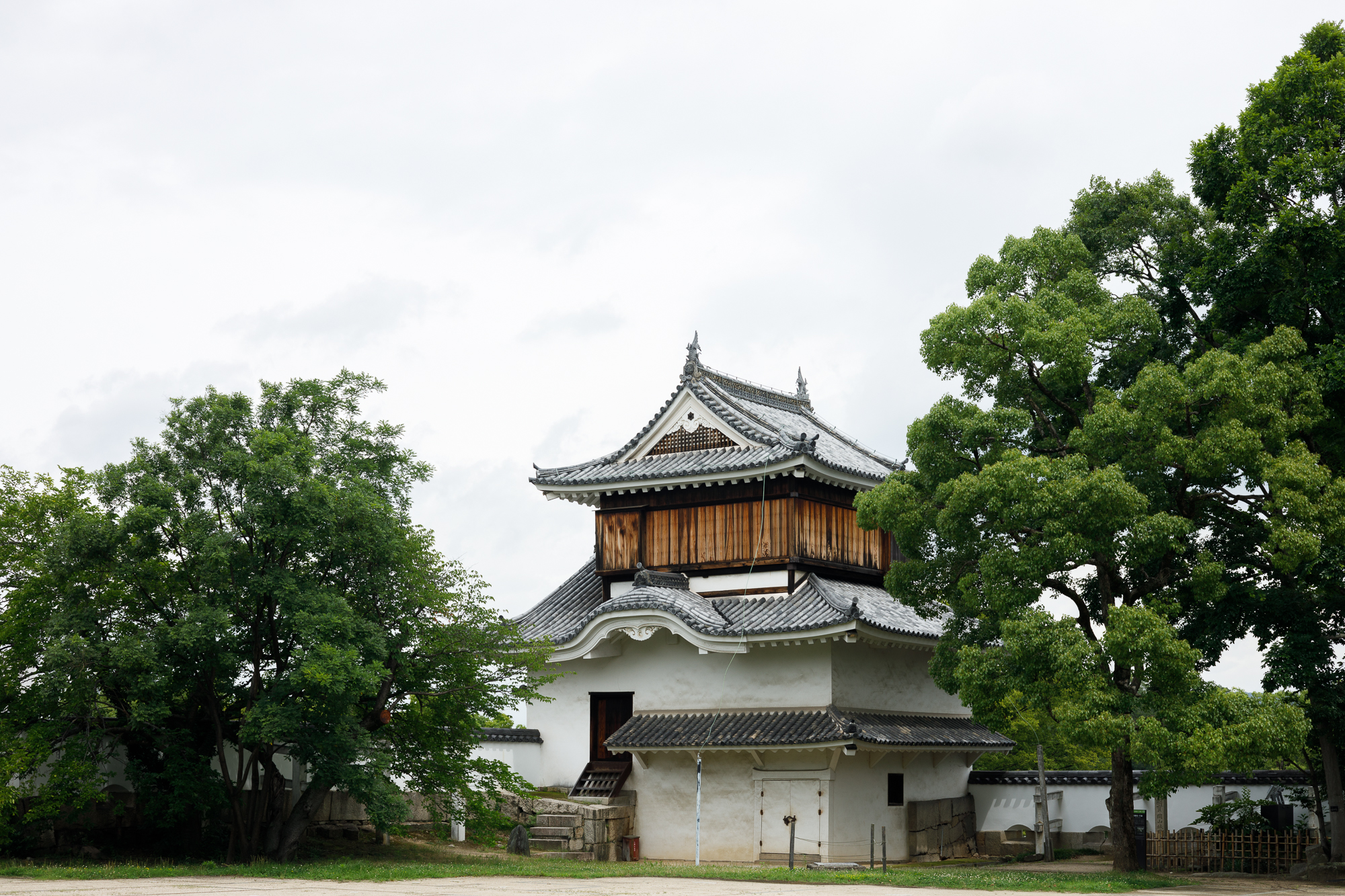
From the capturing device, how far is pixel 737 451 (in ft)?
94.6

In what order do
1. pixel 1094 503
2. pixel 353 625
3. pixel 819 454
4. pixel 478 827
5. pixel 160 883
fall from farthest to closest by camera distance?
pixel 819 454 → pixel 478 827 → pixel 353 625 → pixel 1094 503 → pixel 160 883

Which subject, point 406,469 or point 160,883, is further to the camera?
point 406,469

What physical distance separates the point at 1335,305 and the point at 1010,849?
15.2 m

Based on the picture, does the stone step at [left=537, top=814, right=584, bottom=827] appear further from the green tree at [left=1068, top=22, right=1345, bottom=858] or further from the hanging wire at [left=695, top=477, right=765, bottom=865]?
the green tree at [left=1068, top=22, right=1345, bottom=858]

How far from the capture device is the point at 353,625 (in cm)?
2052

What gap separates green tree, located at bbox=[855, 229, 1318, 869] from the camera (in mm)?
18703

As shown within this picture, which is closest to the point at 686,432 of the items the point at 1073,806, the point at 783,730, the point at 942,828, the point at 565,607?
the point at 565,607

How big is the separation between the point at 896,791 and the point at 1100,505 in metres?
10.7

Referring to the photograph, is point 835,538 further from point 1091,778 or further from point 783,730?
point 1091,778

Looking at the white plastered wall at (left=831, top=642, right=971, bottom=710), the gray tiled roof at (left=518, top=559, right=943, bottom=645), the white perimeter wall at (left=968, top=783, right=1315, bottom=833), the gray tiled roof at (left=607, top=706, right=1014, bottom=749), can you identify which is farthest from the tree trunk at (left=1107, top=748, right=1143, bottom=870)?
the white plastered wall at (left=831, top=642, right=971, bottom=710)

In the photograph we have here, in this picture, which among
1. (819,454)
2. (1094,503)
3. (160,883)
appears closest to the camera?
(160,883)

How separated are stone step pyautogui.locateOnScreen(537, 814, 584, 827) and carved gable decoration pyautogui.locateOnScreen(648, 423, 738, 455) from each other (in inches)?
367

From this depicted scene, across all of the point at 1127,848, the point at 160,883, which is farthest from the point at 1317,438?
the point at 160,883

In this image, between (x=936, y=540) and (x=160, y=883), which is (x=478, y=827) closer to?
(x=160, y=883)
